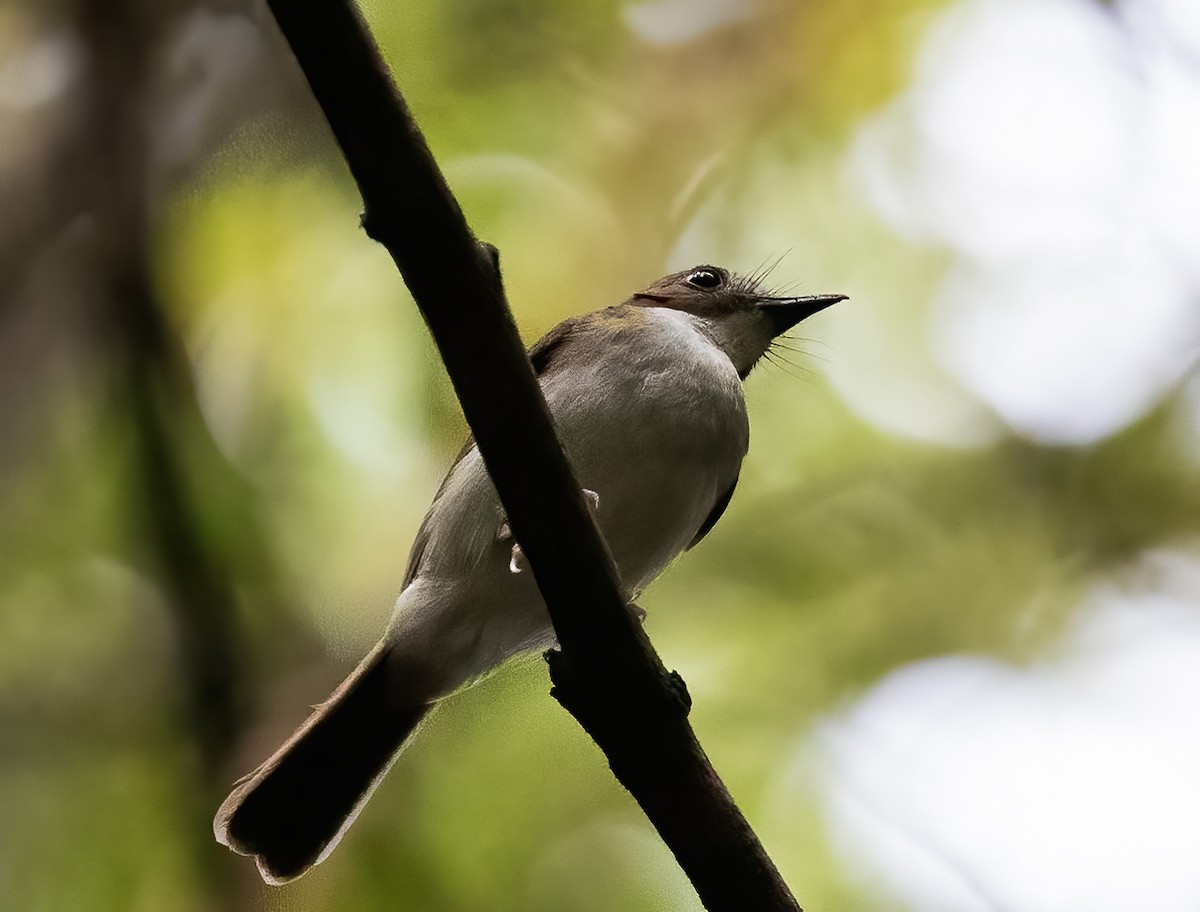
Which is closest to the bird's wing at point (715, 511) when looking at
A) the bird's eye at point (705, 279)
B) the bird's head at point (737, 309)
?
the bird's head at point (737, 309)

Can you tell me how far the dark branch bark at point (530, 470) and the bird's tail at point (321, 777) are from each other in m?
1.29

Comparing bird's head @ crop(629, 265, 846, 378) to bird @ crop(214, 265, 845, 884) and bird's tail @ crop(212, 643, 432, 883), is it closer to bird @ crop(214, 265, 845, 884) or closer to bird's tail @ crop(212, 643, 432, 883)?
bird @ crop(214, 265, 845, 884)

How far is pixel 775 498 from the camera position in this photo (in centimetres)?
694

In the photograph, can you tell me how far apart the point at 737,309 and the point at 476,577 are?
73.6 inches

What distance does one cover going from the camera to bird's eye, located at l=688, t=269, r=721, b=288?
5453 millimetres

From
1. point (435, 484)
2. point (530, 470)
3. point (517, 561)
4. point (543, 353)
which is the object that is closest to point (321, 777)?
point (517, 561)

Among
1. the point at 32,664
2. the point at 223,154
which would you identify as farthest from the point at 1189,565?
the point at 32,664

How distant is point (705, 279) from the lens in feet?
17.9

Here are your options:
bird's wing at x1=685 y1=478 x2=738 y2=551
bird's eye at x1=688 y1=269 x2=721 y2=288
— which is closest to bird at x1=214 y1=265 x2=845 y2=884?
bird's wing at x1=685 y1=478 x2=738 y2=551

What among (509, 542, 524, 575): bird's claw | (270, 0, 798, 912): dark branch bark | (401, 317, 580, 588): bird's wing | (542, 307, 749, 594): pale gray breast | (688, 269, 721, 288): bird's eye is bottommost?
(270, 0, 798, 912): dark branch bark

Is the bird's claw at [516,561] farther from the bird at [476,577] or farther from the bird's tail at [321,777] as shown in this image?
the bird's tail at [321,777]

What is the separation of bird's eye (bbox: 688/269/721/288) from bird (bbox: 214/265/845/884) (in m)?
1.20

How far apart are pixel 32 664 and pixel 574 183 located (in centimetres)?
341

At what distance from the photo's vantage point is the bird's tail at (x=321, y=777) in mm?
3906
